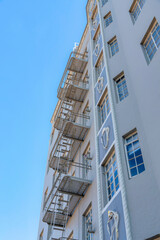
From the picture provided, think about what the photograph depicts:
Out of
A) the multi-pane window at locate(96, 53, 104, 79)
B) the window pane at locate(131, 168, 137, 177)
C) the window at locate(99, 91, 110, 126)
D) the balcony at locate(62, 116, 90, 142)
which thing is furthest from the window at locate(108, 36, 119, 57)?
the window pane at locate(131, 168, 137, 177)

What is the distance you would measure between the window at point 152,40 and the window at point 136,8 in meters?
2.80

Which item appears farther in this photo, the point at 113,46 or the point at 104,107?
the point at 113,46

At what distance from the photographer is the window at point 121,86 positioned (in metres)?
16.0

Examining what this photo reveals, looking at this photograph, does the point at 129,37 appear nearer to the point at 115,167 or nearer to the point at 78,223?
the point at 115,167

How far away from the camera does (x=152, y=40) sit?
48.8ft

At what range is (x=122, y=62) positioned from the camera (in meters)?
17.0

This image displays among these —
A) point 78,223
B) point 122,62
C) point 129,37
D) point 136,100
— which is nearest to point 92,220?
point 78,223

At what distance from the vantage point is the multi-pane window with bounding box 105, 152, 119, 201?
42.8ft

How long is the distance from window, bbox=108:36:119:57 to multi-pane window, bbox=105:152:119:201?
8552 mm

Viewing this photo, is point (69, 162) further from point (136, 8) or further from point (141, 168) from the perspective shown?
point (136, 8)

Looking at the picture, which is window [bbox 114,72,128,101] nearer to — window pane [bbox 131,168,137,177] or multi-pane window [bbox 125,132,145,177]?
multi-pane window [bbox 125,132,145,177]

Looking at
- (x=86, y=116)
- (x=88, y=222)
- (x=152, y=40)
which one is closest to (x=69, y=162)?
(x=86, y=116)

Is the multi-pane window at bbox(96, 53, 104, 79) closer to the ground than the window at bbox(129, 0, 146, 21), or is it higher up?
higher up

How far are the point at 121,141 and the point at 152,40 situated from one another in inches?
227
